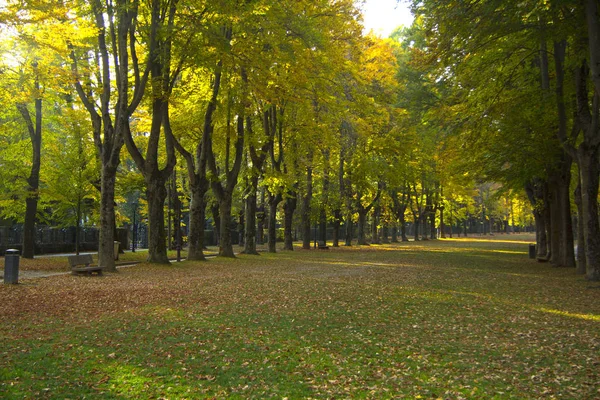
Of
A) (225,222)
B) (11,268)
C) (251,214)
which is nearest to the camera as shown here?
(11,268)

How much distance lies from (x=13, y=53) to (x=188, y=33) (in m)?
7.48

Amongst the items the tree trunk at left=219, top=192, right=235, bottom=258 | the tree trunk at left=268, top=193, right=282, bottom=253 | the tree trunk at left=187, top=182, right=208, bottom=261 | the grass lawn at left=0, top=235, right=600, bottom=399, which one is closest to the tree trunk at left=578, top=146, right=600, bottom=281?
the grass lawn at left=0, top=235, right=600, bottom=399

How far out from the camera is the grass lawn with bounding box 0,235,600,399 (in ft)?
18.7

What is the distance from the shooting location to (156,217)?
67.2ft

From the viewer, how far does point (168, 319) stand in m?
9.36

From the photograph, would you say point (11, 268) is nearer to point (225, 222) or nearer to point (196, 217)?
point (196, 217)

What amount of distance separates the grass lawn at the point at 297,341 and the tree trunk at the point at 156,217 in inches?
238

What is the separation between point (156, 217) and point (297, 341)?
45.8 ft

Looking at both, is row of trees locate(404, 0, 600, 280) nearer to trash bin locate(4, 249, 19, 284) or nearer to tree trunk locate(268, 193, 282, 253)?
trash bin locate(4, 249, 19, 284)

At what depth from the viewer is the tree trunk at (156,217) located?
20359 millimetres

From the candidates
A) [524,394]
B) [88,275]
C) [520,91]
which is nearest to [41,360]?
[524,394]

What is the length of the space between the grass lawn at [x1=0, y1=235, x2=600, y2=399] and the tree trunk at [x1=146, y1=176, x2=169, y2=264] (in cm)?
604

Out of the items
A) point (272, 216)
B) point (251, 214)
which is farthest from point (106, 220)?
point (272, 216)

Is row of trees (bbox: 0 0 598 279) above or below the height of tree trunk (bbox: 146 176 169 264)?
above
